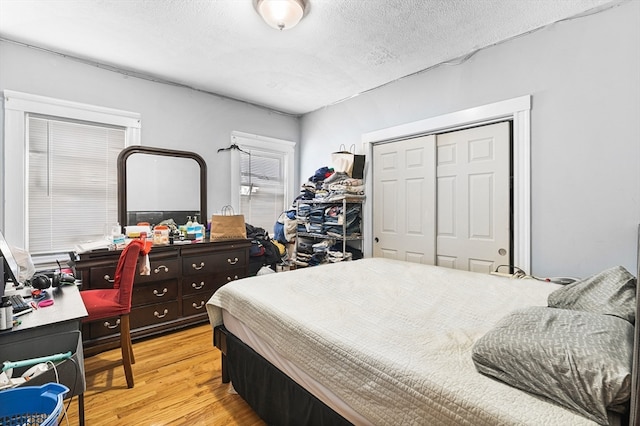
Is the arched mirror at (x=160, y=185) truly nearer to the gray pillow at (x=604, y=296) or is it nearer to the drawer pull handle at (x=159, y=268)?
the drawer pull handle at (x=159, y=268)

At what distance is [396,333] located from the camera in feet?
4.02

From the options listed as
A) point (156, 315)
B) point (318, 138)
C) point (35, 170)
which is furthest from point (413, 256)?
point (35, 170)

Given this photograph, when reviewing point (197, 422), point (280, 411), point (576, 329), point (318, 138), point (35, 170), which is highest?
point (318, 138)

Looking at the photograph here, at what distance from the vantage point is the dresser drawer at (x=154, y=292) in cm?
263

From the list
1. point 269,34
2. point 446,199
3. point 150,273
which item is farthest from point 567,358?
point 150,273

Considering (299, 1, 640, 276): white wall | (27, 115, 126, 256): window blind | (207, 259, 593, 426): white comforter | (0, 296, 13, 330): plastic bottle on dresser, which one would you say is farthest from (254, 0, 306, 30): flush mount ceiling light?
(0, 296, 13, 330): plastic bottle on dresser

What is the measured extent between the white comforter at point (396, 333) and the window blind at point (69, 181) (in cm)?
185

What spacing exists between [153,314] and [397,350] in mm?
2462

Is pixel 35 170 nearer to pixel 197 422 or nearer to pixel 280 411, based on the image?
pixel 197 422

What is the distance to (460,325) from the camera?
1327 millimetres

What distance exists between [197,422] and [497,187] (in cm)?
272

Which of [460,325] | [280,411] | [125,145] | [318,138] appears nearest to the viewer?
[460,325]

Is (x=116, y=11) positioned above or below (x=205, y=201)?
above

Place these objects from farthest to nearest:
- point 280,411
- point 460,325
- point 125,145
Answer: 1. point 125,145
2. point 280,411
3. point 460,325
